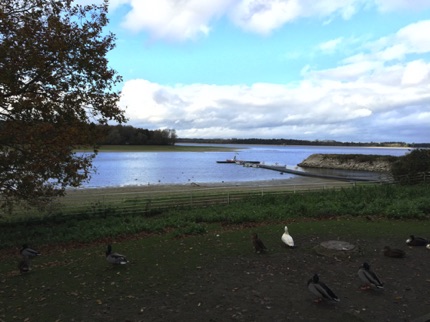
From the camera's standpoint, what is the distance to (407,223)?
42.6ft

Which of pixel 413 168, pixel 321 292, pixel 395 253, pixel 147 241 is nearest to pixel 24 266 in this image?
pixel 147 241

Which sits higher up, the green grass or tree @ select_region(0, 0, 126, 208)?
tree @ select_region(0, 0, 126, 208)

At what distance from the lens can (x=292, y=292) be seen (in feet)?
22.6

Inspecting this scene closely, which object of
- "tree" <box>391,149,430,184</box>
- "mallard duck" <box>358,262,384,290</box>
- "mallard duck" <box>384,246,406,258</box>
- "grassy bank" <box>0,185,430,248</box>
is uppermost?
"tree" <box>391,149,430,184</box>

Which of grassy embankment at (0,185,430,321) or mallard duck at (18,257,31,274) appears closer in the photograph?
grassy embankment at (0,185,430,321)

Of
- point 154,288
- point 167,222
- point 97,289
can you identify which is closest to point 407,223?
point 167,222

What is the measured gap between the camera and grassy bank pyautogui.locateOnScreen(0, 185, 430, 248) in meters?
13.0

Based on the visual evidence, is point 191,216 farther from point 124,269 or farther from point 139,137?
point 139,137

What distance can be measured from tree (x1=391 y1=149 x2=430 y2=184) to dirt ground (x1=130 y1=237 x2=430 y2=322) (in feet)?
63.7

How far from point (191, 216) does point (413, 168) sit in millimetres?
20645

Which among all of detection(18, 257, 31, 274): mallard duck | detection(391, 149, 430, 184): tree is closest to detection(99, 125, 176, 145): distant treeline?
detection(391, 149, 430, 184): tree

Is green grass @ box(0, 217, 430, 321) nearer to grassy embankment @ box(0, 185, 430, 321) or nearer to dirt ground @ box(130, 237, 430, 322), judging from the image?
grassy embankment @ box(0, 185, 430, 321)

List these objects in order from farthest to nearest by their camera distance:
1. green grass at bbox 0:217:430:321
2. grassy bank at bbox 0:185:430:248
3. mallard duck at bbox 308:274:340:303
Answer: grassy bank at bbox 0:185:430:248 → green grass at bbox 0:217:430:321 → mallard duck at bbox 308:274:340:303

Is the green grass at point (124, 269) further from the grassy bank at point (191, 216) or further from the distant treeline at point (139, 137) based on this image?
the distant treeline at point (139, 137)
